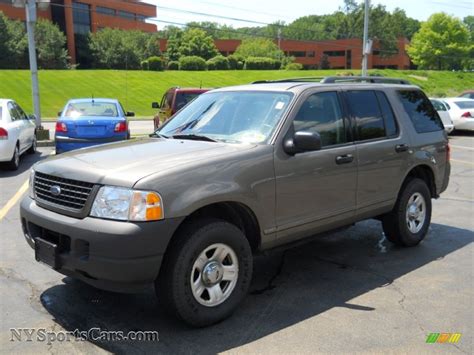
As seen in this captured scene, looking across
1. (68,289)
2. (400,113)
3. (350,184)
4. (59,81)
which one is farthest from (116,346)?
(59,81)

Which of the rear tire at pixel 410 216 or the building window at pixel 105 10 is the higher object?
the building window at pixel 105 10

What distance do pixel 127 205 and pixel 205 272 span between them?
32.4 inches

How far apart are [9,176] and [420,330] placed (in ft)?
29.0

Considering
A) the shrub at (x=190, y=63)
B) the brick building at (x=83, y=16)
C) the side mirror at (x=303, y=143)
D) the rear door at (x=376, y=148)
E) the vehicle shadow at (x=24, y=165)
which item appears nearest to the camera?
the side mirror at (x=303, y=143)

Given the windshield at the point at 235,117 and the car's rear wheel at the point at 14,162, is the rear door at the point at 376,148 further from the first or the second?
the car's rear wheel at the point at 14,162

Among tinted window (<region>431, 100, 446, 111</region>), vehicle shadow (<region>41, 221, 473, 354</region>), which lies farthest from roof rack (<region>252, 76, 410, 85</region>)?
tinted window (<region>431, 100, 446, 111</region>)

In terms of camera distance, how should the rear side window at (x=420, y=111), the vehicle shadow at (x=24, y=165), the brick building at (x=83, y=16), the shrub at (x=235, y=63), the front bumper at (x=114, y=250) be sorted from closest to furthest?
the front bumper at (x=114, y=250), the rear side window at (x=420, y=111), the vehicle shadow at (x=24, y=165), the brick building at (x=83, y=16), the shrub at (x=235, y=63)

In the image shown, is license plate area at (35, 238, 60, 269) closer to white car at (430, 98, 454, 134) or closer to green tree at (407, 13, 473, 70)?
white car at (430, 98, 454, 134)

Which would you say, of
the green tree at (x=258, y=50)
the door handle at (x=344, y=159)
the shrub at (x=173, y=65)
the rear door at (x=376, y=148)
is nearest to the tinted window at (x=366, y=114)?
the rear door at (x=376, y=148)

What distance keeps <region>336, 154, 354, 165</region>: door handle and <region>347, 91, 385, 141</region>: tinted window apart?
32 cm

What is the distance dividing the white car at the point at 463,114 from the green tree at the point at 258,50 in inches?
2957

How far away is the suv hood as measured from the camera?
3.67 m

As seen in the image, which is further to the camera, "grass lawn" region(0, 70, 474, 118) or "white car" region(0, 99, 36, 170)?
"grass lawn" region(0, 70, 474, 118)

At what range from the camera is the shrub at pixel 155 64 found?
6441 cm
